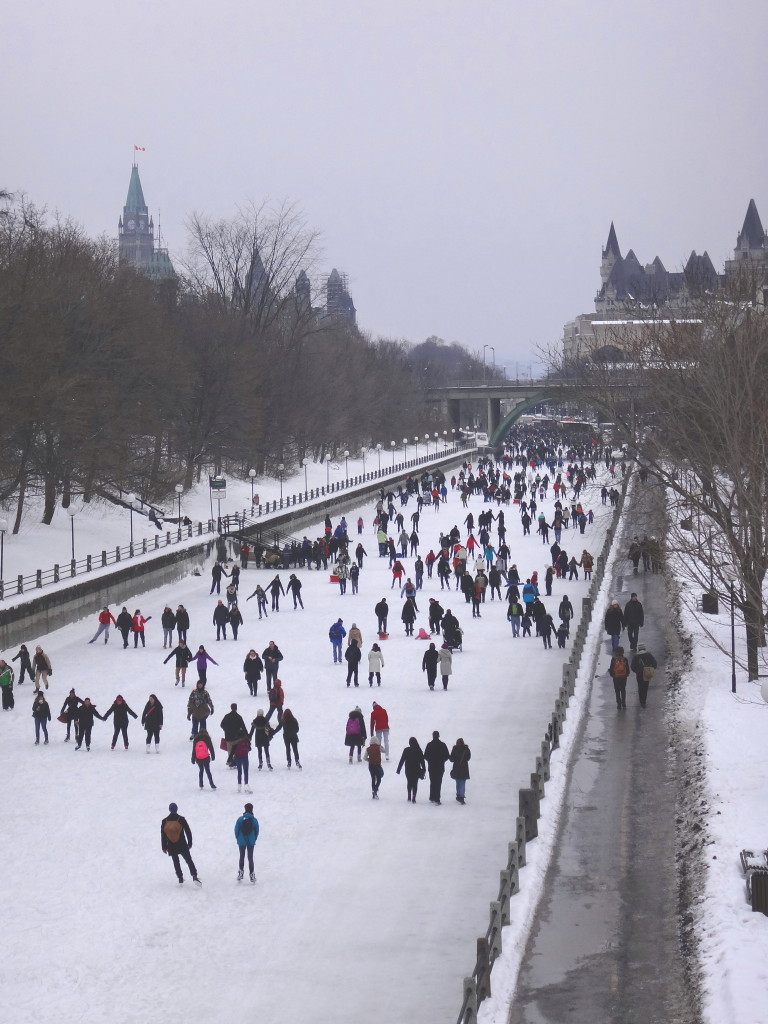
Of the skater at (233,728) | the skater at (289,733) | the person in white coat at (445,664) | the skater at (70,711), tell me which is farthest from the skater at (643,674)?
the skater at (70,711)

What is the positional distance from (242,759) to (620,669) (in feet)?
21.8

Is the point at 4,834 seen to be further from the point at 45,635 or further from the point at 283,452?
the point at 283,452

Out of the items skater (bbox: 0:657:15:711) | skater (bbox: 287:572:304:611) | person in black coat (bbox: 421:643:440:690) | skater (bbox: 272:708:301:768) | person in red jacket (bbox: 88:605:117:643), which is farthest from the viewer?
skater (bbox: 287:572:304:611)

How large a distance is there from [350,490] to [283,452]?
675 centimetres

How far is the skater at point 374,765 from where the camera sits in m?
17.9

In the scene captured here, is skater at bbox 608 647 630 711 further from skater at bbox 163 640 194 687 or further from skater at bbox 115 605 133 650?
skater at bbox 115 605 133 650

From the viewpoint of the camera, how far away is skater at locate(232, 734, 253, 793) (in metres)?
18.2

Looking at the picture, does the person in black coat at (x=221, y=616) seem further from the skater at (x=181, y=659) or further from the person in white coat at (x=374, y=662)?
the person in white coat at (x=374, y=662)

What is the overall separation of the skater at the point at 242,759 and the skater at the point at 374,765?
5.25 feet

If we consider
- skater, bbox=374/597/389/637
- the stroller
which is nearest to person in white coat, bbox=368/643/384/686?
the stroller

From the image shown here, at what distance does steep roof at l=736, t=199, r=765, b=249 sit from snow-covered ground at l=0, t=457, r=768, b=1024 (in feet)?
552

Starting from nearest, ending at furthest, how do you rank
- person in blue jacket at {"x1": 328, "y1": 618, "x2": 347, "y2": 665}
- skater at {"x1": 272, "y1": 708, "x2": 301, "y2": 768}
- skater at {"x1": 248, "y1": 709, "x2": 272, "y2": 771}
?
skater at {"x1": 248, "y1": 709, "x2": 272, "y2": 771}
skater at {"x1": 272, "y1": 708, "x2": 301, "y2": 768}
person in blue jacket at {"x1": 328, "y1": 618, "x2": 347, "y2": 665}

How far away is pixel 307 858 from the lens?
15867 millimetres

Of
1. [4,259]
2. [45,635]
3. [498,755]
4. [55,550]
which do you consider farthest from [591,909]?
[4,259]
